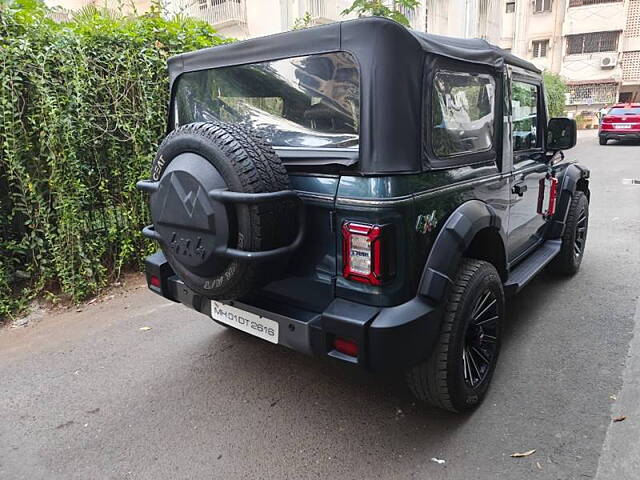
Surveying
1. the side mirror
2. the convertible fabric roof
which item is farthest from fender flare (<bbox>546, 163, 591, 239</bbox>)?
the convertible fabric roof

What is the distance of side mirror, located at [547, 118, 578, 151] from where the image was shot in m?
3.92

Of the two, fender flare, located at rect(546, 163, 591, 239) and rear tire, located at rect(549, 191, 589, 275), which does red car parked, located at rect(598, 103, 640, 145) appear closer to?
rear tire, located at rect(549, 191, 589, 275)

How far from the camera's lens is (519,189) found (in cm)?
328

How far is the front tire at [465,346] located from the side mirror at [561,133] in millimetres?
1978

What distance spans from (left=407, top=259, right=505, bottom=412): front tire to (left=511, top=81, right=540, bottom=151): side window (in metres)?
1.33

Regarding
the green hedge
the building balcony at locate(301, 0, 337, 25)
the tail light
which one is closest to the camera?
the tail light

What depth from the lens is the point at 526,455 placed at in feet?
7.49

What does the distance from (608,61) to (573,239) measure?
35.0 metres

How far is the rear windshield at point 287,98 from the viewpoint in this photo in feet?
7.61

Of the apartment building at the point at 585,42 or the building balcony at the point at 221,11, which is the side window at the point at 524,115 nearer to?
the building balcony at the point at 221,11

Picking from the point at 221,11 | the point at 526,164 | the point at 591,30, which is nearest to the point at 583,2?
the point at 591,30

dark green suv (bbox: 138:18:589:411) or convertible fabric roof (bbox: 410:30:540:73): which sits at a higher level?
convertible fabric roof (bbox: 410:30:540:73)

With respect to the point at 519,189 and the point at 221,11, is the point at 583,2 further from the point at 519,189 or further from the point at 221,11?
the point at 519,189

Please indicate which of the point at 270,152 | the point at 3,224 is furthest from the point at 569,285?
the point at 3,224
